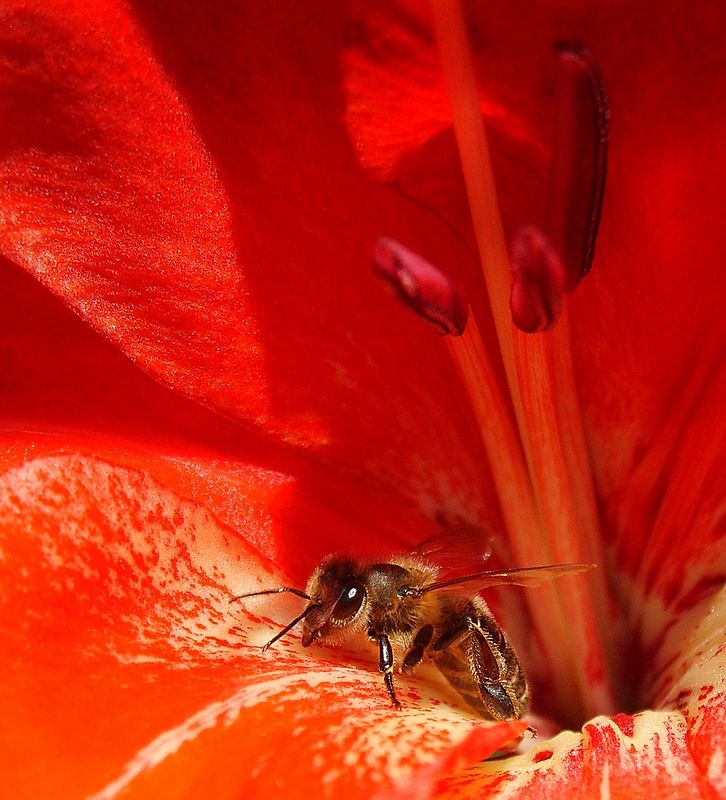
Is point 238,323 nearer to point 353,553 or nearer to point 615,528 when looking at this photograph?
point 353,553

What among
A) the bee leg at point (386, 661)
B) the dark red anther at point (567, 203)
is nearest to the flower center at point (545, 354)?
the dark red anther at point (567, 203)

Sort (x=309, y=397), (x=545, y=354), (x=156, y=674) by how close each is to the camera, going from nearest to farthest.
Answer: (x=156, y=674) → (x=545, y=354) → (x=309, y=397)

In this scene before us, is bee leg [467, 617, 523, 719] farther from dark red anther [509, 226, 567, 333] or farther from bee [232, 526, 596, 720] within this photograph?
dark red anther [509, 226, 567, 333]

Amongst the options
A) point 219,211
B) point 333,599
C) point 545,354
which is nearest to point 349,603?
point 333,599

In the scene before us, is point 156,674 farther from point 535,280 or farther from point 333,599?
point 535,280

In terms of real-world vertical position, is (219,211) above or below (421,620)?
above

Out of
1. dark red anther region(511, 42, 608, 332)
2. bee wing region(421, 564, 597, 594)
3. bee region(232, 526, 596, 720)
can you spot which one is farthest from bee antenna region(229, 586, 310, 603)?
dark red anther region(511, 42, 608, 332)

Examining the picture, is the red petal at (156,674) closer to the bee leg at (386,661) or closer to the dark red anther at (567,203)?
the bee leg at (386,661)

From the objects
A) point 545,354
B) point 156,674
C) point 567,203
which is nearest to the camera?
point 156,674
